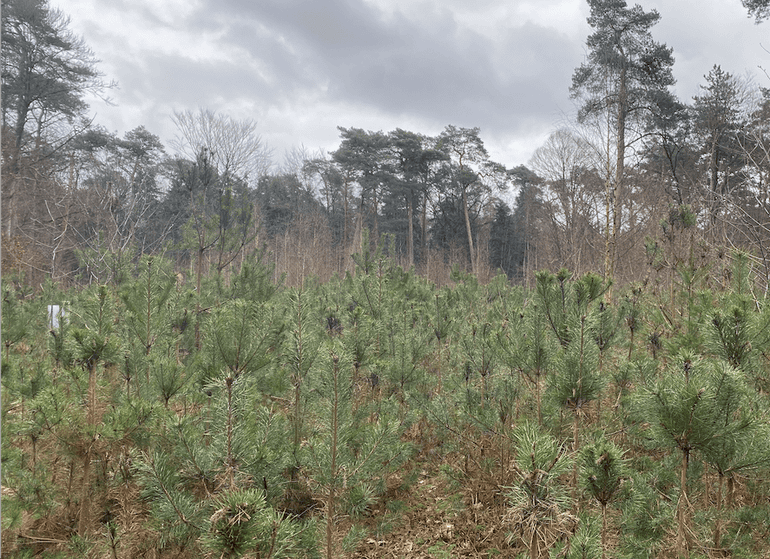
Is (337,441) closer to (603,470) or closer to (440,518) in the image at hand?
(603,470)

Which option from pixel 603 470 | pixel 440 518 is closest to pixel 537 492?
pixel 603 470

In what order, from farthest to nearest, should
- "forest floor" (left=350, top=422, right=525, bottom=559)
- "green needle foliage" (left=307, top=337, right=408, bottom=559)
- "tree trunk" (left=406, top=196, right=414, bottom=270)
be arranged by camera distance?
"tree trunk" (left=406, top=196, right=414, bottom=270) → "forest floor" (left=350, top=422, right=525, bottom=559) → "green needle foliage" (left=307, top=337, right=408, bottom=559)

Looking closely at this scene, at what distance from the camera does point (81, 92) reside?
44.1 ft

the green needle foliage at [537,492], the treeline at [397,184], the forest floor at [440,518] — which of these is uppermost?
the treeline at [397,184]

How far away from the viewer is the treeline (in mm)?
6250

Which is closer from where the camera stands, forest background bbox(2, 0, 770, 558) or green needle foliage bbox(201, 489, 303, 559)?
green needle foliage bbox(201, 489, 303, 559)

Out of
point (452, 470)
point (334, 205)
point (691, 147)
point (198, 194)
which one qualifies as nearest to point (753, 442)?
point (452, 470)

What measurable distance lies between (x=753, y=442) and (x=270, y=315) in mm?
2433

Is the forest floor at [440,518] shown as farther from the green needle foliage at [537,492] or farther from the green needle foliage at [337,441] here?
the green needle foliage at [537,492]

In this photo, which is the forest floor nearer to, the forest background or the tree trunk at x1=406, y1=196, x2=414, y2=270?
the forest background

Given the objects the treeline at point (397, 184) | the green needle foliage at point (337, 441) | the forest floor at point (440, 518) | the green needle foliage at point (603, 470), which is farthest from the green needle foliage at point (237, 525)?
the treeline at point (397, 184)

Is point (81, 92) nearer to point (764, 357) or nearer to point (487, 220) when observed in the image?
point (764, 357)

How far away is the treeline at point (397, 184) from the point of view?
625 centimetres

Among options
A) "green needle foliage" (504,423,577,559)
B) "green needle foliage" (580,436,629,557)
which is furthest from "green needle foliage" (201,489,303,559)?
"green needle foliage" (580,436,629,557)
